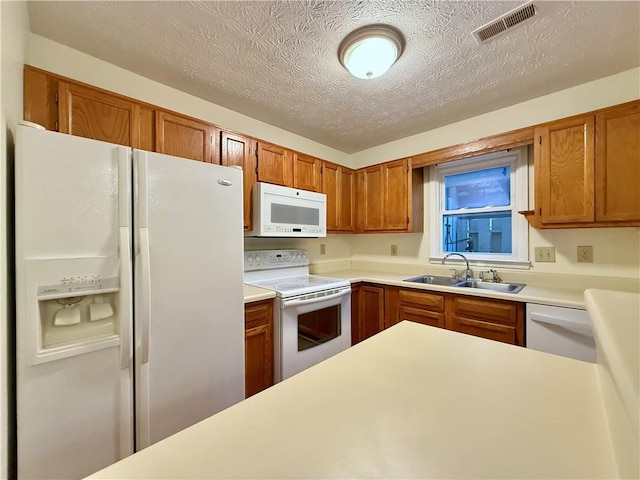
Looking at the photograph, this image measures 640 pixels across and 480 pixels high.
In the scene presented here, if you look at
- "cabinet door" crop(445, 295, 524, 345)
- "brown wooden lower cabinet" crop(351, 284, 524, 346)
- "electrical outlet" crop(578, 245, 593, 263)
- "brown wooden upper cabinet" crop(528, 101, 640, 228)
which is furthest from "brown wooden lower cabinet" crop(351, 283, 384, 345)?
"electrical outlet" crop(578, 245, 593, 263)

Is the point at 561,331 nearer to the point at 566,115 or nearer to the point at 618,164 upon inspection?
the point at 618,164

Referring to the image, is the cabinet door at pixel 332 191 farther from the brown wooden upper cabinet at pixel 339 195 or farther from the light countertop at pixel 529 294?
the light countertop at pixel 529 294

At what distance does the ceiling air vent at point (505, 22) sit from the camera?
1.23m

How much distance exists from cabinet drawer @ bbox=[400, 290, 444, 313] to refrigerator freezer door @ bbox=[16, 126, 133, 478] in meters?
1.95

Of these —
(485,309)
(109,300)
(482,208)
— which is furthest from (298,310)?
(482,208)

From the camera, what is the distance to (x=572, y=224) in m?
1.77

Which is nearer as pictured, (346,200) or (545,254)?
(545,254)

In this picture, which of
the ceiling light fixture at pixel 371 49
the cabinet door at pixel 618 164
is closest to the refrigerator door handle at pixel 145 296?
the ceiling light fixture at pixel 371 49

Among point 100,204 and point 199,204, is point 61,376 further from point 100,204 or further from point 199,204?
point 199,204

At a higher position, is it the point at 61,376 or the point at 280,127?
the point at 280,127

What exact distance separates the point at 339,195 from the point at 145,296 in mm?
2106

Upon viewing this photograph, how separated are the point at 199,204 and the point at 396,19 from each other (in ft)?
4.44

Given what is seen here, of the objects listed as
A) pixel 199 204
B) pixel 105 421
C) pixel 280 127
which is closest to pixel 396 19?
pixel 199 204

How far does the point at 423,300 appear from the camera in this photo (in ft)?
7.13
